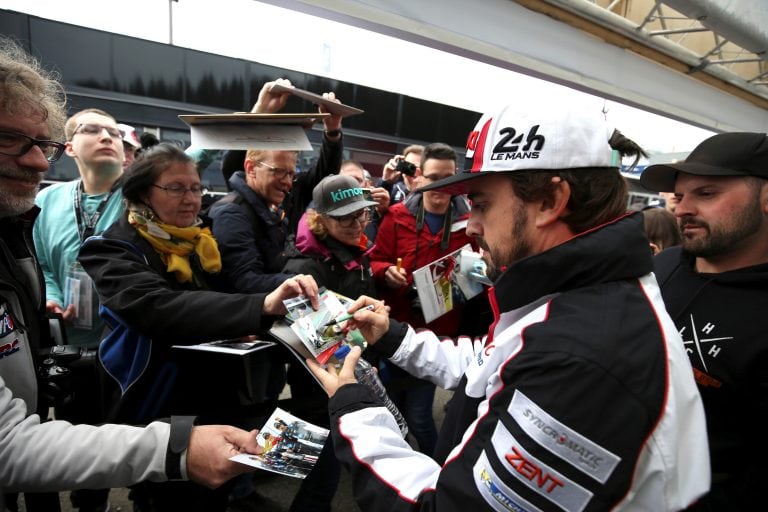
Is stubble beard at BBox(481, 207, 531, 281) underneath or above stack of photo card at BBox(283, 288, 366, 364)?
above

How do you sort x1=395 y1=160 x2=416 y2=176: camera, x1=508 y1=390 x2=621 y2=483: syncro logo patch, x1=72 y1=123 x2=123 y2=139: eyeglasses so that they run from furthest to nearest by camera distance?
x1=395 y1=160 x2=416 y2=176: camera < x1=72 y1=123 x2=123 y2=139: eyeglasses < x1=508 y1=390 x2=621 y2=483: syncro logo patch

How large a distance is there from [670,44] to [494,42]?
242 centimetres

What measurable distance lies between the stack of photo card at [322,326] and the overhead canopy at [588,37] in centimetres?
221

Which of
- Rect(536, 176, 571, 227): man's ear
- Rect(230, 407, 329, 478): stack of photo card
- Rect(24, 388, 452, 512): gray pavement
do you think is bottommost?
Rect(24, 388, 452, 512): gray pavement

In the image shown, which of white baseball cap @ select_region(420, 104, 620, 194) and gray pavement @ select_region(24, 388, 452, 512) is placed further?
gray pavement @ select_region(24, 388, 452, 512)

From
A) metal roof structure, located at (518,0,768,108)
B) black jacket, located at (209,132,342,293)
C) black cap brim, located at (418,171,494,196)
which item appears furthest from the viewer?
metal roof structure, located at (518,0,768,108)

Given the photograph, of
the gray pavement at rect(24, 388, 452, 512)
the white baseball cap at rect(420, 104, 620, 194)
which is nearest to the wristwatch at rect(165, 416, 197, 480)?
the white baseball cap at rect(420, 104, 620, 194)

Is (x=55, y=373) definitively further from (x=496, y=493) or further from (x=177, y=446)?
(x=496, y=493)

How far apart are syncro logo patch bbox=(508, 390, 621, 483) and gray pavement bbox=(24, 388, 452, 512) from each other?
7.00 feet

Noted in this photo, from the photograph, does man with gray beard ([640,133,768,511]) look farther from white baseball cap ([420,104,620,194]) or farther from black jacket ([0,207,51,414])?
black jacket ([0,207,51,414])

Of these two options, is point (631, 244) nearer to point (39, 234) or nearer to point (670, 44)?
point (39, 234)

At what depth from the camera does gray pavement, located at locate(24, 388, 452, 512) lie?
2363mm

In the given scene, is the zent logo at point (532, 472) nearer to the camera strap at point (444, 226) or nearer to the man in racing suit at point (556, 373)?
the man in racing suit at point (556, 373)

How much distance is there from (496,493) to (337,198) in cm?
168
